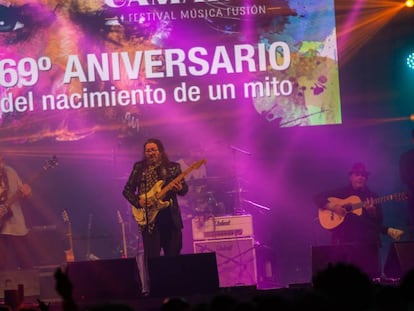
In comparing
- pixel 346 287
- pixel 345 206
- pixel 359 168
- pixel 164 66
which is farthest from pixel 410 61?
pixel 346 287

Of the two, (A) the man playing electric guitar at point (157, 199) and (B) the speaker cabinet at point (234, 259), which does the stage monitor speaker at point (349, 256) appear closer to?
(A) the man playing electric guitar at point (157, 199)

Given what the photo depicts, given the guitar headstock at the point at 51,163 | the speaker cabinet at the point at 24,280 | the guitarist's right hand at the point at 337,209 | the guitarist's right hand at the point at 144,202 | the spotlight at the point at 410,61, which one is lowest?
the speaker cabinet at the point at 24,280

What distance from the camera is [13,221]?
460 inches

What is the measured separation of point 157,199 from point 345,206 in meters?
2.26

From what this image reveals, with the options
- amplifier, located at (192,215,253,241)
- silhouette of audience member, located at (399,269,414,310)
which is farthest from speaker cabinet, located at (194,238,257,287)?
silhouette of audience member, located at (399,269,414,310)

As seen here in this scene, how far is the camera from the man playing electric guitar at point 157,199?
32.7 ft

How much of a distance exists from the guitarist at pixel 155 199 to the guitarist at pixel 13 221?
2025 mm

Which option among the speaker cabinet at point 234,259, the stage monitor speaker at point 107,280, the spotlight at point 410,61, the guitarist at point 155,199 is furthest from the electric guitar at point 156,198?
the spotlight at point 410,61

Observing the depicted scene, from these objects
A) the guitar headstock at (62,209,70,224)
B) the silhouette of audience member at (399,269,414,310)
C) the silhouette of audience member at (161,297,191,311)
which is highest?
the guitar headstock at (62,209,70,224)

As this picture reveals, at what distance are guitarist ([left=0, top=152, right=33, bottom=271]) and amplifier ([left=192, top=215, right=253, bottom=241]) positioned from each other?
7.36ft

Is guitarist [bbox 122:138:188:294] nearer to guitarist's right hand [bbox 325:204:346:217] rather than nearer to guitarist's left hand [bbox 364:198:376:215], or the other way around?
guitarist's right hand [bbox 325:204:346:217]

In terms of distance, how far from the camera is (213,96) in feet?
40.3

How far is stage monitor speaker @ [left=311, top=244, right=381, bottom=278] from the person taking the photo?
28.1 ft

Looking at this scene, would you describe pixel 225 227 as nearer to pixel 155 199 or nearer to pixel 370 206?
pixel 155 199
